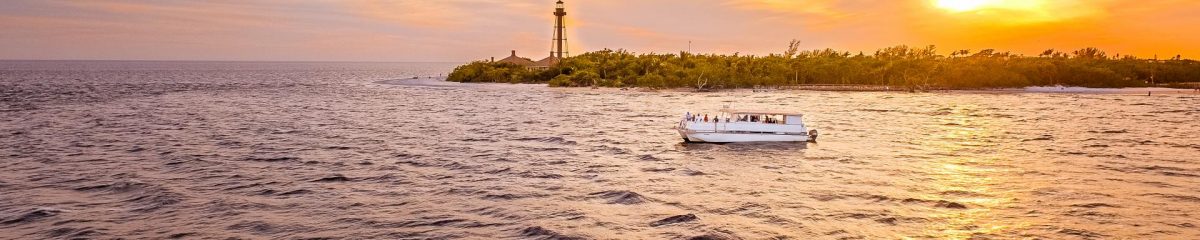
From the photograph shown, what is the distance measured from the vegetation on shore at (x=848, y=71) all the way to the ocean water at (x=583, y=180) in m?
72.5

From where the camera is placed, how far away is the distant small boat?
49.3m

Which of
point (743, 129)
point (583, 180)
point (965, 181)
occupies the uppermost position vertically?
point (743, 129)

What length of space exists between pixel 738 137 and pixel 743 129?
0.59 metres

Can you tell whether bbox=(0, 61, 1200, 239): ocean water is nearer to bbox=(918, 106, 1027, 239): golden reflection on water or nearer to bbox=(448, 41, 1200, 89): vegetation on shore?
bbox=(918, 106, 1027, 239): golden reflection on water

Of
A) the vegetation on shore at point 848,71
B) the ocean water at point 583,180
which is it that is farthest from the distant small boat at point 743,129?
the vegetation on shore at point 848,71

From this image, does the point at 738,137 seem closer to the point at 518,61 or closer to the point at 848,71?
the point at 848,71

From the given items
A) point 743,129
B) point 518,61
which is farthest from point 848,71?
point 743,129

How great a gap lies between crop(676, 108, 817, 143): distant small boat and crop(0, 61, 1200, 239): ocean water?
948mm

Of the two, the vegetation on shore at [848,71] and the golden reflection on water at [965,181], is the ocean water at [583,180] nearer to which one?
the golden reflection on water at [965,181]

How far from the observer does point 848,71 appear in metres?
149

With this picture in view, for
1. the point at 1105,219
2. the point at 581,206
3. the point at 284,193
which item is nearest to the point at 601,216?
the point at 581,206

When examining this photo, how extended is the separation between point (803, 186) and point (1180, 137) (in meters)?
36.9

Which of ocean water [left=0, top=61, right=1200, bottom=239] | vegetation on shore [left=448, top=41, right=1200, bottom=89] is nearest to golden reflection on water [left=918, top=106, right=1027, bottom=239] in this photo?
ocean water [left=0, top=61, right=1200, bottom=239]

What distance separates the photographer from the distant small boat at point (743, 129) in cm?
4934
